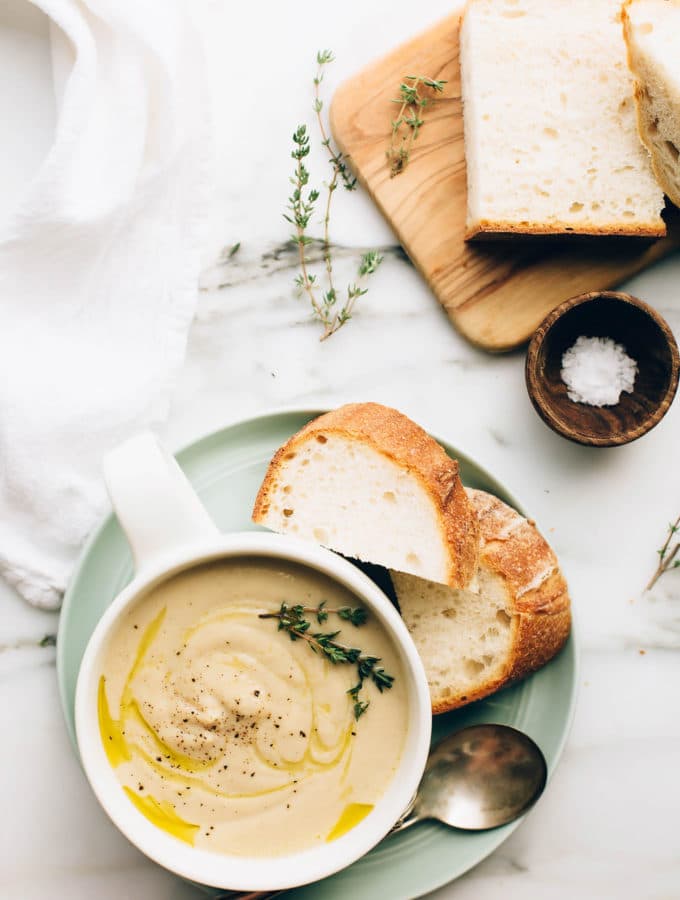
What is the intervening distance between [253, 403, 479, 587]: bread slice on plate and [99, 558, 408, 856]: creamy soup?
0.82ft

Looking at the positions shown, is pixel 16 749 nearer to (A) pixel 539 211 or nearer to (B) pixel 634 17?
(A) pixel 539 211

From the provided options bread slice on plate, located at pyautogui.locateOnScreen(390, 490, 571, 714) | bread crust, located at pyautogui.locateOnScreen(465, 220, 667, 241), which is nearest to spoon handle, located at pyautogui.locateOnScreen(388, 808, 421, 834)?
bread slice on plate, located at pyautogui.locateOnScreen(390, 490, 571, 714)

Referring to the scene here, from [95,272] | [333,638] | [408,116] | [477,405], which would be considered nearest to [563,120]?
[408,116]

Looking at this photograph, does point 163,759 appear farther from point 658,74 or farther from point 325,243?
point 658,74

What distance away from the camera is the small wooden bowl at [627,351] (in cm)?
172

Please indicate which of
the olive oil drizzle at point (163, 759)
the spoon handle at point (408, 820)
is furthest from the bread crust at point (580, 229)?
the spoon handle at point (408, 820)

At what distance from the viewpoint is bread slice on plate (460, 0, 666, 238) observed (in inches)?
70.2

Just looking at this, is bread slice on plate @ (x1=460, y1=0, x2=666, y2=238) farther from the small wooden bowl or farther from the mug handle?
the mug handle

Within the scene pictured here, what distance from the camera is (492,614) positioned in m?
1.66

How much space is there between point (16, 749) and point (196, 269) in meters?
1.03

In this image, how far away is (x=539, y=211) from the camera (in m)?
1.79

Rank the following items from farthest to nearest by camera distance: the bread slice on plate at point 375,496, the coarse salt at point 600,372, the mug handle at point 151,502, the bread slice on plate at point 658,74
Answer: the coarse salt at point 600,372 → the bread slice on plate at point 658,74 → the bread slice on plate at point 375,496 → the mug handle at point 151,502

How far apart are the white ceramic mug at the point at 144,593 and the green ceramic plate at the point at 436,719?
298 mm

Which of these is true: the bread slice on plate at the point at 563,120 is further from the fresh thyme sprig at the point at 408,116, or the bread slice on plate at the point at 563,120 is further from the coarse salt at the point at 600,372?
the coarse salt at the point at 600,372
